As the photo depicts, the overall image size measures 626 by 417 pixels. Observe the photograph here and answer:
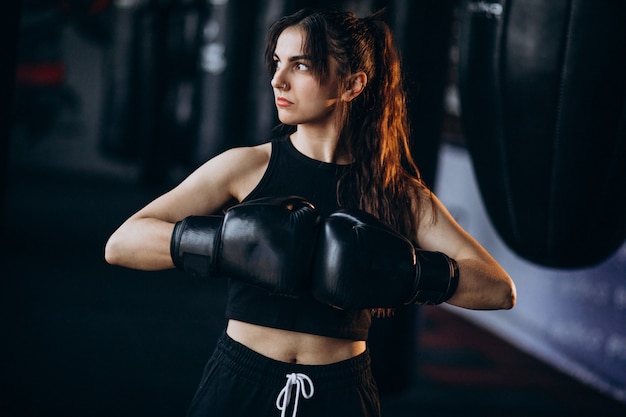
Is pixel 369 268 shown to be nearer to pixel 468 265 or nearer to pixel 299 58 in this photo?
pixel 468 265

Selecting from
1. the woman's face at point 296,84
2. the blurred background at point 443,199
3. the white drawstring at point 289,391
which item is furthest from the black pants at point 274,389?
the blurred background at point 443,199

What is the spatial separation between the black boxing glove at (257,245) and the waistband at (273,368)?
164 mm

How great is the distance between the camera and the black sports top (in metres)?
1.02

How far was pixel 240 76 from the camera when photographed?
359 centimetres

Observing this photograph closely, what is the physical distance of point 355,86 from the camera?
1.07m

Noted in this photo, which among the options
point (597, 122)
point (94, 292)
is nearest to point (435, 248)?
point (597, 122)

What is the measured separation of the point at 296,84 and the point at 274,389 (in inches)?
18.9

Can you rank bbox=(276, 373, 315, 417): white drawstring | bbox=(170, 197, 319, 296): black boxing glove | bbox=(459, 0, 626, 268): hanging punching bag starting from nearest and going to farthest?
1. bbox=(170, 197, 319, 296): black boxing glove
2. bbox=(276, 373, 315, 417): white drawstring
3. bbox=(459, 0, 626, 268): hanging punching bag

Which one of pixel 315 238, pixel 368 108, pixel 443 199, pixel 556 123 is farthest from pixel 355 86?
pixel 443 199

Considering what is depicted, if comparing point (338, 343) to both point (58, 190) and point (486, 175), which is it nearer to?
point (486, 175)

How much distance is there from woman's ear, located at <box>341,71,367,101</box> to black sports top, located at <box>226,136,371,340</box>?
0.39 feet

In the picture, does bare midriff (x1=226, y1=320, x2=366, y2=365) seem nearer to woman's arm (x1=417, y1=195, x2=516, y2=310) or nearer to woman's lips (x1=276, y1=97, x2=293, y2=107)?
woman's arm (x1=417, y1=195, x2=516, y2=310)

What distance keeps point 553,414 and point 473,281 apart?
84.8 inches

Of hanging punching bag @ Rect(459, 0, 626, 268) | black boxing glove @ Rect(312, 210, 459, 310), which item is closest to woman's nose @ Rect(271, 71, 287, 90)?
black boxing glove @ Rect(312, 210, 459, 310)
